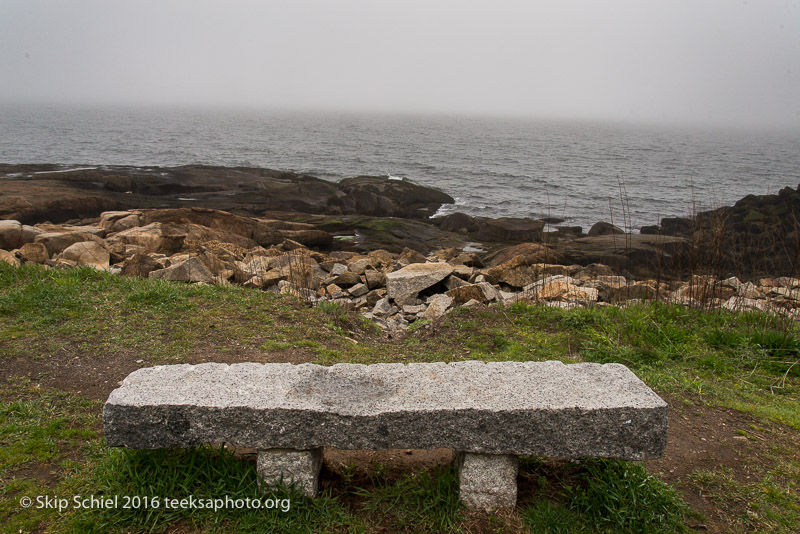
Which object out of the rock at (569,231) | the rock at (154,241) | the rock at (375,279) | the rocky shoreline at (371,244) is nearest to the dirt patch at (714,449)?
the rocky shoreline at (371,244)

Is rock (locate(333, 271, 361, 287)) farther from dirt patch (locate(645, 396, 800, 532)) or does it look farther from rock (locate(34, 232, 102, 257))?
dirt patch (locate(645, 396, 800, 532))

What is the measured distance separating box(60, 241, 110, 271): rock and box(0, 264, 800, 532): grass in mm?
3757

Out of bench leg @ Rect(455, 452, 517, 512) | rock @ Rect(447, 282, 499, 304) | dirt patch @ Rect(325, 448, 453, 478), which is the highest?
bench leg @ Rect(455, 452, 517, 512)

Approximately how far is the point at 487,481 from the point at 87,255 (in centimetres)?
1124

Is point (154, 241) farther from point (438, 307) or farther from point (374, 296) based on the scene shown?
point (438, 307)

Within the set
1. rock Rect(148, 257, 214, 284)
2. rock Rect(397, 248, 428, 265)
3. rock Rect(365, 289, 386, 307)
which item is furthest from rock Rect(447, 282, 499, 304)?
rock Rect(397, 248, 428, 265)

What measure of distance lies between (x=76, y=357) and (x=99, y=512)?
9.48 ft

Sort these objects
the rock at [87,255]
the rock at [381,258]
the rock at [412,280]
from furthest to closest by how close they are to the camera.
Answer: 1. the rock at [381,258]
2. the rock at [87,255]
3. the rock at [412,280]

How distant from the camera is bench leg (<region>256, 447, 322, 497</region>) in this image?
327 cm

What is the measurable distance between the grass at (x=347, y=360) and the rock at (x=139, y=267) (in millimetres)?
2282

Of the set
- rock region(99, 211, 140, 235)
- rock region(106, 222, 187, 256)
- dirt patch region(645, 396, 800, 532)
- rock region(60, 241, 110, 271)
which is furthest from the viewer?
rock region(99, 211, 140, 235)

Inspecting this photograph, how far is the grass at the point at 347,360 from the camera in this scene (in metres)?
3.24

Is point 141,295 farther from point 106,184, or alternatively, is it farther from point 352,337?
point 106,184

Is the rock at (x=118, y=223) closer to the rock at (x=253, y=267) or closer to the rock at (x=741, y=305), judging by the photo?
the rock at (x=253, y=267)
